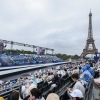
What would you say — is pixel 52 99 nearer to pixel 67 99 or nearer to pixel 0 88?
pixel 67 99

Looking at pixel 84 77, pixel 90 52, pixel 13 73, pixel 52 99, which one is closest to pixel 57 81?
pixel 84 77

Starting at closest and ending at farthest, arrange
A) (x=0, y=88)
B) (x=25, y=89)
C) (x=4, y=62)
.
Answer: (x=25, y=89) < (x=0, y=88) < (x=4, y=62)

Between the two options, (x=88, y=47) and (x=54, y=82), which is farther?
(x=88, y=47)

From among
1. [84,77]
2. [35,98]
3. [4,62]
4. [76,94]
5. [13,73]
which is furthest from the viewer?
[4,62]

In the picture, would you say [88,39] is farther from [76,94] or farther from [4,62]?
[76,94]


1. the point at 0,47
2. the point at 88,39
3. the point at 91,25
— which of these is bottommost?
the point at 0,47

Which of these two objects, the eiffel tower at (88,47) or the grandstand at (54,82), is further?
the eiffel tower at (88,47)

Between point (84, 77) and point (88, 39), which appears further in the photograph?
point (88, 39)

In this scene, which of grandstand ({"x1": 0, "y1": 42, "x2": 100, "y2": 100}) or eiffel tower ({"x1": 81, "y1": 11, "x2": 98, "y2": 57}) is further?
eiffel tower ({"x1": 81, "y1": 11, "x2": 98, "y2": 57})

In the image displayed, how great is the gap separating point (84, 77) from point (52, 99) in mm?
2220

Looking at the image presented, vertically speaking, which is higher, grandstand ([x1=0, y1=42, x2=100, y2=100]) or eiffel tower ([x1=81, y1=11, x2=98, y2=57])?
eiffel tower ([x1=81, y1=11, x2=98, y2=57])

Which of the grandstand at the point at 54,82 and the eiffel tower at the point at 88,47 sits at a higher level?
the eiffel tower at the point at 88,47

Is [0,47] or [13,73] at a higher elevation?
[0,47]

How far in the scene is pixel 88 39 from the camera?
52188 mm
